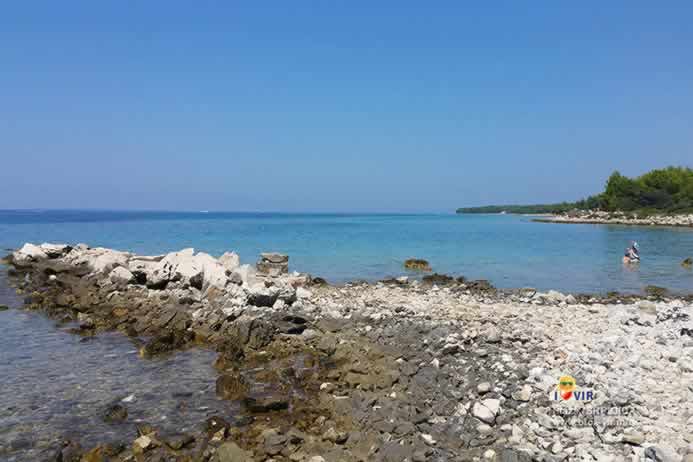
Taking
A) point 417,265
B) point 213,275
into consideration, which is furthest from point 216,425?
point 417,265

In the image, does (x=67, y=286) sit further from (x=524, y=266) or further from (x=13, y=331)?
(x=524, y=266)

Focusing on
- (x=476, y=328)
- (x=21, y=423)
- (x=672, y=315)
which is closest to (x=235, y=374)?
(x=21, y=423)

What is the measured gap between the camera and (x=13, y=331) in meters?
13.2

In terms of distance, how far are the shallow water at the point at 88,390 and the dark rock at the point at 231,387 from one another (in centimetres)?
17

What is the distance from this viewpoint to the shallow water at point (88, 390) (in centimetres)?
701

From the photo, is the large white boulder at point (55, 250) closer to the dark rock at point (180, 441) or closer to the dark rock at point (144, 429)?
the dark rock at point (144, 429)

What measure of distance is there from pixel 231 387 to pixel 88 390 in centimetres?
265

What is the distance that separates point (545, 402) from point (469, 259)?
22529mm

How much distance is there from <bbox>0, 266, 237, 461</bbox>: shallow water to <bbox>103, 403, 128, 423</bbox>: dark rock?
0.29ft

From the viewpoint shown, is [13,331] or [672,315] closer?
[672,315]

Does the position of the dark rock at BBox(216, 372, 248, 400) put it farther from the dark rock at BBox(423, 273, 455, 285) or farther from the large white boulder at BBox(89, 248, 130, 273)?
the large white boulder at BBox(89, 248, 130, 273)

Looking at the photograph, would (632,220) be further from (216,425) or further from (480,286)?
(216,425)

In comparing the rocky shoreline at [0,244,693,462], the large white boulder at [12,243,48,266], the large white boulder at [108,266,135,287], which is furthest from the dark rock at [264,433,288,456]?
the large white boulder at [12,243,48,266]

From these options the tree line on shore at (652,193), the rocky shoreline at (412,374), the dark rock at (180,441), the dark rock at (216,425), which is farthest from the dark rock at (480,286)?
the tree line on shore at (652,193)
